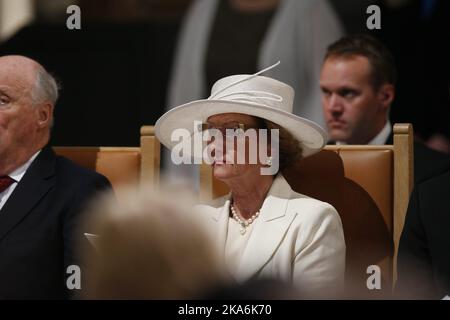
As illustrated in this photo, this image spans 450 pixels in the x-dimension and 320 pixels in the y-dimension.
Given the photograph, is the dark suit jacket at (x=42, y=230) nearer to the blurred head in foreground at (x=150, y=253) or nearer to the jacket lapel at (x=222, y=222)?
the jacket lapel at (x=222, y=222)

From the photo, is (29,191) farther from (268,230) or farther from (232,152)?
(268,230)

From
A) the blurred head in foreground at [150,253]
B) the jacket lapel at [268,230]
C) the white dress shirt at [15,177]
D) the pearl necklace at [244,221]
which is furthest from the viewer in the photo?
the white dress shirt at [15,177]

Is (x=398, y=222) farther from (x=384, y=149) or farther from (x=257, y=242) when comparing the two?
(x=257, y=242)

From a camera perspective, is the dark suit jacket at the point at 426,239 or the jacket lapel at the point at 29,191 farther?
the jacket lapel at the point at 29,191

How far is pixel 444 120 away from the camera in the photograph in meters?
4.25

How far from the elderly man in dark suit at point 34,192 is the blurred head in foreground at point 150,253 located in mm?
1460

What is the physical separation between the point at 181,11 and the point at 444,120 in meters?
1.39

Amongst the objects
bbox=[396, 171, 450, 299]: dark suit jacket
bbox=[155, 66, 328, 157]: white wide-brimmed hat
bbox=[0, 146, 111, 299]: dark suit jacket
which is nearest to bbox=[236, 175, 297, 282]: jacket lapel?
bbox=[155, 66, 328, 157]: white wide-brimmed hat

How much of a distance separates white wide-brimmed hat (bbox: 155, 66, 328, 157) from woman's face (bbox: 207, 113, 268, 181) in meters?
0.03

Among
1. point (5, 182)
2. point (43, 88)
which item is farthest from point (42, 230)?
point (43, 88)

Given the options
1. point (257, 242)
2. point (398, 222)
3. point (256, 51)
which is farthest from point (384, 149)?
point (256, 51)

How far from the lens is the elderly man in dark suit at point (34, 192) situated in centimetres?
286

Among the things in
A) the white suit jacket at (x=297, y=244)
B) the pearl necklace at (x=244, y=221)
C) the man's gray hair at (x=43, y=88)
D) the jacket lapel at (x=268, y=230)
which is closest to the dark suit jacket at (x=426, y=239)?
the white suit jacket at (x=297, y=244)
